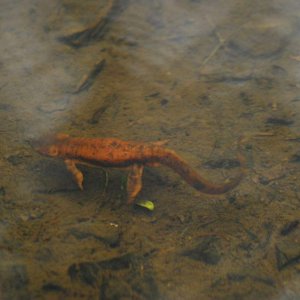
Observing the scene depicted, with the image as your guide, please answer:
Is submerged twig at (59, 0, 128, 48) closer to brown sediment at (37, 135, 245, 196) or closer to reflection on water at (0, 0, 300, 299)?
reflection on water at (0, 0, 300, 299)

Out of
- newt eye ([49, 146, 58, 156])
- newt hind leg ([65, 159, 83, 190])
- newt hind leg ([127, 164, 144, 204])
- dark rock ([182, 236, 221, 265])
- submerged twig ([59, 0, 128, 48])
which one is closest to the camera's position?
dark rock ([182, 236, 221, 265])

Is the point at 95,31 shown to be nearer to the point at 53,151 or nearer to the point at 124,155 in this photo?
the point at 53,151

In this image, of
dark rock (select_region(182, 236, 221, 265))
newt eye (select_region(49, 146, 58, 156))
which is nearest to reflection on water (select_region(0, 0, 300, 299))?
dark rock (select_region(182, 236, 221, 265))

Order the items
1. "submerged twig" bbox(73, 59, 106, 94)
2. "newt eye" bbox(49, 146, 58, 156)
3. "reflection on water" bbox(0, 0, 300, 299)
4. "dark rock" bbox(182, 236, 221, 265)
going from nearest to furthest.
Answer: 1. "reflection on water" bbox(0, 0, 300, 299)
2. "dark rock" bbox(182, 236, 221, 265)
3. "newt eye" bbox(49, 146, 58, 156)
4. "submerged twig" bbox(73, 59, 106, 94)

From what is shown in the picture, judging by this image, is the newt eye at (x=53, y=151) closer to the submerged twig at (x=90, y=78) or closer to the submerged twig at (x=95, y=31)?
the submerged twig at (x=90, y=78)

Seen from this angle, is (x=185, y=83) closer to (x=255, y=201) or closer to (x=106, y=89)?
(x=106, y=89)

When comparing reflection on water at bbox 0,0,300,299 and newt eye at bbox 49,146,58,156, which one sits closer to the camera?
reflection on water at bbox 0,0,300,299

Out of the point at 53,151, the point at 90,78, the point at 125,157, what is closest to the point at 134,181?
the point at 125,157
